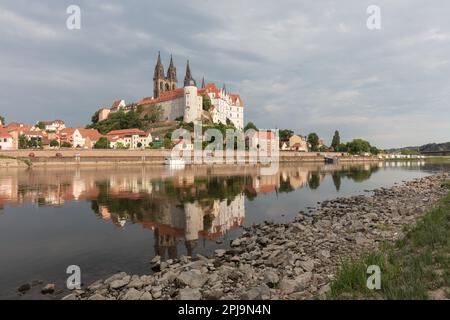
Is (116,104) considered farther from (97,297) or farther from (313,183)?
(97,297)

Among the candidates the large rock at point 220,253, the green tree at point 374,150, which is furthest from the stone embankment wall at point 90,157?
the green tree at point 374,150

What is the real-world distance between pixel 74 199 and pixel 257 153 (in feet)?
295

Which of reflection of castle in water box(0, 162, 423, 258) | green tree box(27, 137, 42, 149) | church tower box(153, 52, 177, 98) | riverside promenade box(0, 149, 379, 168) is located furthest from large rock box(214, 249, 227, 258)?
church tower box(153, 52, 177, 98)

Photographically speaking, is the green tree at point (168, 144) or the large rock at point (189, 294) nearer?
the large rock at point (189, 294)

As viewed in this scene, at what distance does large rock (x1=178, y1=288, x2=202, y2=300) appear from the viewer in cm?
837

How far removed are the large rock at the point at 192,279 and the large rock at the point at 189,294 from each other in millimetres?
545

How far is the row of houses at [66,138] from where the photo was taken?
94.2 meters

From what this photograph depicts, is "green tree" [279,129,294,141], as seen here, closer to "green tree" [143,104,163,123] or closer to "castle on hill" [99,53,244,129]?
"castle on hill" [99,53,244,129]

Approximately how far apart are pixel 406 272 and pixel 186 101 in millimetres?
123100

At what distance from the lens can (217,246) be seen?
50.9 ft

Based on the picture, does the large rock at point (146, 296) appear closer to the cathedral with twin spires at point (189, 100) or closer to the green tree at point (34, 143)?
the green tree at point (34, 143)

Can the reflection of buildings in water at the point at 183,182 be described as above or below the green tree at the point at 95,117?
below
